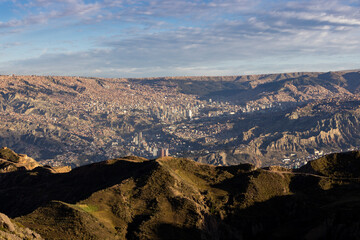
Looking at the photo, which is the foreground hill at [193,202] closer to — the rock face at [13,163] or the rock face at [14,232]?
the rock face at [14,232]

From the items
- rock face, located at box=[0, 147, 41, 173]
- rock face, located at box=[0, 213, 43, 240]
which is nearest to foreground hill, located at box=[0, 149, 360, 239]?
rock face, located at box=[0, 213, 43, 240]

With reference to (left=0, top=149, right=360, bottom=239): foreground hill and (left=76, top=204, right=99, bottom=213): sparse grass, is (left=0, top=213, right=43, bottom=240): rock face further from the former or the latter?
(left=76, top=204, right=99, bottom=213): sparse grass

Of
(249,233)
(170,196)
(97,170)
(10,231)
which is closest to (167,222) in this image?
(170,196)

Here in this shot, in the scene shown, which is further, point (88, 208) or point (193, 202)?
point (193, 202)

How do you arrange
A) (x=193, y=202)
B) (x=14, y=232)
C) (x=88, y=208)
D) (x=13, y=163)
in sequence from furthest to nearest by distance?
(x=13, y=163) < (x=193, y=202) < (x=88, y=208) < (x=14, y=232)

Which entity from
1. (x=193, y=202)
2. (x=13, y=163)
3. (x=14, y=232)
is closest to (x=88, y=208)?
(x=14, y=232)

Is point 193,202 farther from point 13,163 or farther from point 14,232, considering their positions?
point 13,163

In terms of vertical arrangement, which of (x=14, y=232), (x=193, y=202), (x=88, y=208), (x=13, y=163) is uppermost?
(x=14, y=232)
